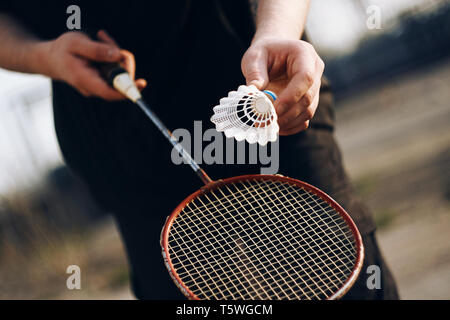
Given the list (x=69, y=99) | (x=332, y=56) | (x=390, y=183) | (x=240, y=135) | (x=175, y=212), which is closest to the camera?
(x=240, y=135)

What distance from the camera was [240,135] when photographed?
3.89ft

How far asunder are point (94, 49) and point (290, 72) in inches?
27.3

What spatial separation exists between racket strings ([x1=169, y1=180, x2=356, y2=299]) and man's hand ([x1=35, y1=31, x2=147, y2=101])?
0.51m

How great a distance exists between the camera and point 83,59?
1.54 metres

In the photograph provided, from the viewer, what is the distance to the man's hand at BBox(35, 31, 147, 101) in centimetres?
147

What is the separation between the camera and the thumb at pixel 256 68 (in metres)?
1.14

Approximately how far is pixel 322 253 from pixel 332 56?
1503 cm

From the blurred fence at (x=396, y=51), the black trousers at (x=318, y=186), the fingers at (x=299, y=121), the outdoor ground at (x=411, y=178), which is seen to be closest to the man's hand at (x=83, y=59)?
the black trousers at (x=318, y=186)

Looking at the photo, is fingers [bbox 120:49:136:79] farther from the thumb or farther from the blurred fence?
the blurred fence

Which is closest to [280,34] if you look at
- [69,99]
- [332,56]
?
[69,99]

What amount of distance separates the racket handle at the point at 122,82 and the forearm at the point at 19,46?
0.88 ft

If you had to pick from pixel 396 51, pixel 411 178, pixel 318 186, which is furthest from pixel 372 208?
pixel 396 51
